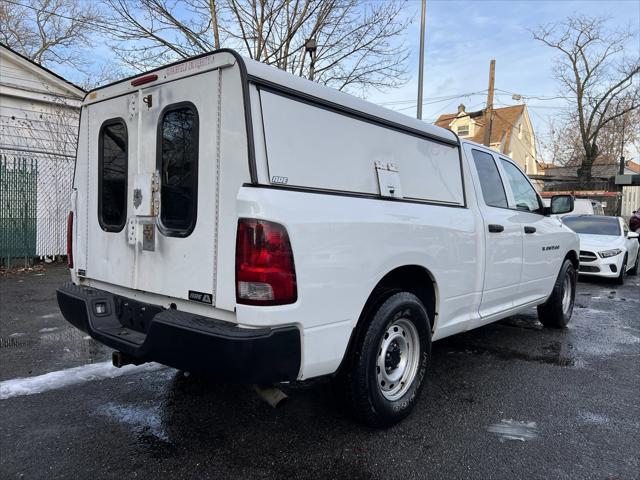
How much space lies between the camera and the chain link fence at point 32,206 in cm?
940

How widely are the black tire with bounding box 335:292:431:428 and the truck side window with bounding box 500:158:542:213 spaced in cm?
216

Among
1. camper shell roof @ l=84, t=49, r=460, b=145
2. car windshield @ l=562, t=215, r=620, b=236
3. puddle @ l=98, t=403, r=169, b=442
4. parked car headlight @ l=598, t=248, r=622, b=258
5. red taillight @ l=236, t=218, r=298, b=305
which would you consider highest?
camper shell roof @ l=84, t=49, r=460, b=145

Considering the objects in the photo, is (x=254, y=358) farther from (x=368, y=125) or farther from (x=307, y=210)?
(x=368, y=125)

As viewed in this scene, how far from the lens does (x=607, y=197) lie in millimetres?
26656

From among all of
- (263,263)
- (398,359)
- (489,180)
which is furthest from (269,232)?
(489,180)

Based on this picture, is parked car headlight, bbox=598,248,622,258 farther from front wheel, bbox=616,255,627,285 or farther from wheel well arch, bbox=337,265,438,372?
wheel well arch, bbox=337,265,438,372

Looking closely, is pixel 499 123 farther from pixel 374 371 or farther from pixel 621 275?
pixel 374 371

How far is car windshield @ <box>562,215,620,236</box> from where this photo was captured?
10637mm

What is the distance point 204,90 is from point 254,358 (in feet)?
4.90

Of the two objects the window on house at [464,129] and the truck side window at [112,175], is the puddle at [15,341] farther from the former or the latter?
the window on house at [464,129]

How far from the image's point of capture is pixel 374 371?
2943mm

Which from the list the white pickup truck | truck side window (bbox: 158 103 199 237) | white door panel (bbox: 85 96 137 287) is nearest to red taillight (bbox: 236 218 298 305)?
the white pickup truck

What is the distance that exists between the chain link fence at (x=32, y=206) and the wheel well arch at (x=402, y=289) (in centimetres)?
904

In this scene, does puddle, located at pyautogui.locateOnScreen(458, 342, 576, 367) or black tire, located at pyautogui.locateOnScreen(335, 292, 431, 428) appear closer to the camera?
black tire, located at pyautogui.locateOnScreen(335, 292, 431, 428)
